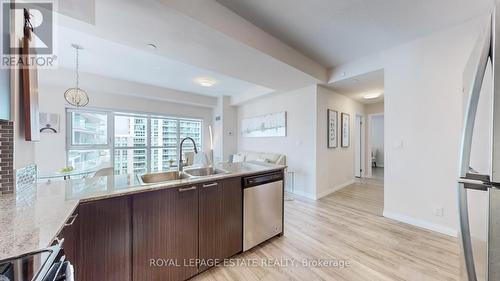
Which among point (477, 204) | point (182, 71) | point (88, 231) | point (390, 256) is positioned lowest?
point (390, 256)

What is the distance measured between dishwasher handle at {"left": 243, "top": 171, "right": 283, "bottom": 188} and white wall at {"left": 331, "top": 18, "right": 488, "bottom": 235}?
1955mm

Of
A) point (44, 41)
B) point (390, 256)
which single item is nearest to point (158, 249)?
point (390, 256)

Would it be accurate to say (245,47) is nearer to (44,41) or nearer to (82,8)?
(82,8)

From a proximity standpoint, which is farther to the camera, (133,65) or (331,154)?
(331,154)

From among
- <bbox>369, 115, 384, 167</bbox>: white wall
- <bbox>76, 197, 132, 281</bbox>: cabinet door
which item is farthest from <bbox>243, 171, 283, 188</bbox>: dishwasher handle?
<bbox>369, 115, 384, 167</bbox>: white wall

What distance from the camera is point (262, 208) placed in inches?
82.8

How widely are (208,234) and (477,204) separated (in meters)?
1.74

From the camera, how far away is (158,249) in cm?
143

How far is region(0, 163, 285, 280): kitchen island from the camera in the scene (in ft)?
2.89

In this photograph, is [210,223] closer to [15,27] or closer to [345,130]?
[15,27]

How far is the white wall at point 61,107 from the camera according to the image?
376 centimetres

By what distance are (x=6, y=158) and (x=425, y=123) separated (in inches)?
164

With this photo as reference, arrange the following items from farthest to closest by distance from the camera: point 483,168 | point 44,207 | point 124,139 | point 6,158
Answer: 1. point 124,139
2. point 6,158
3. point 44,207
4. point 483,168

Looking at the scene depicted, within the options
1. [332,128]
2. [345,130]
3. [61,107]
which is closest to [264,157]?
[332,128]
